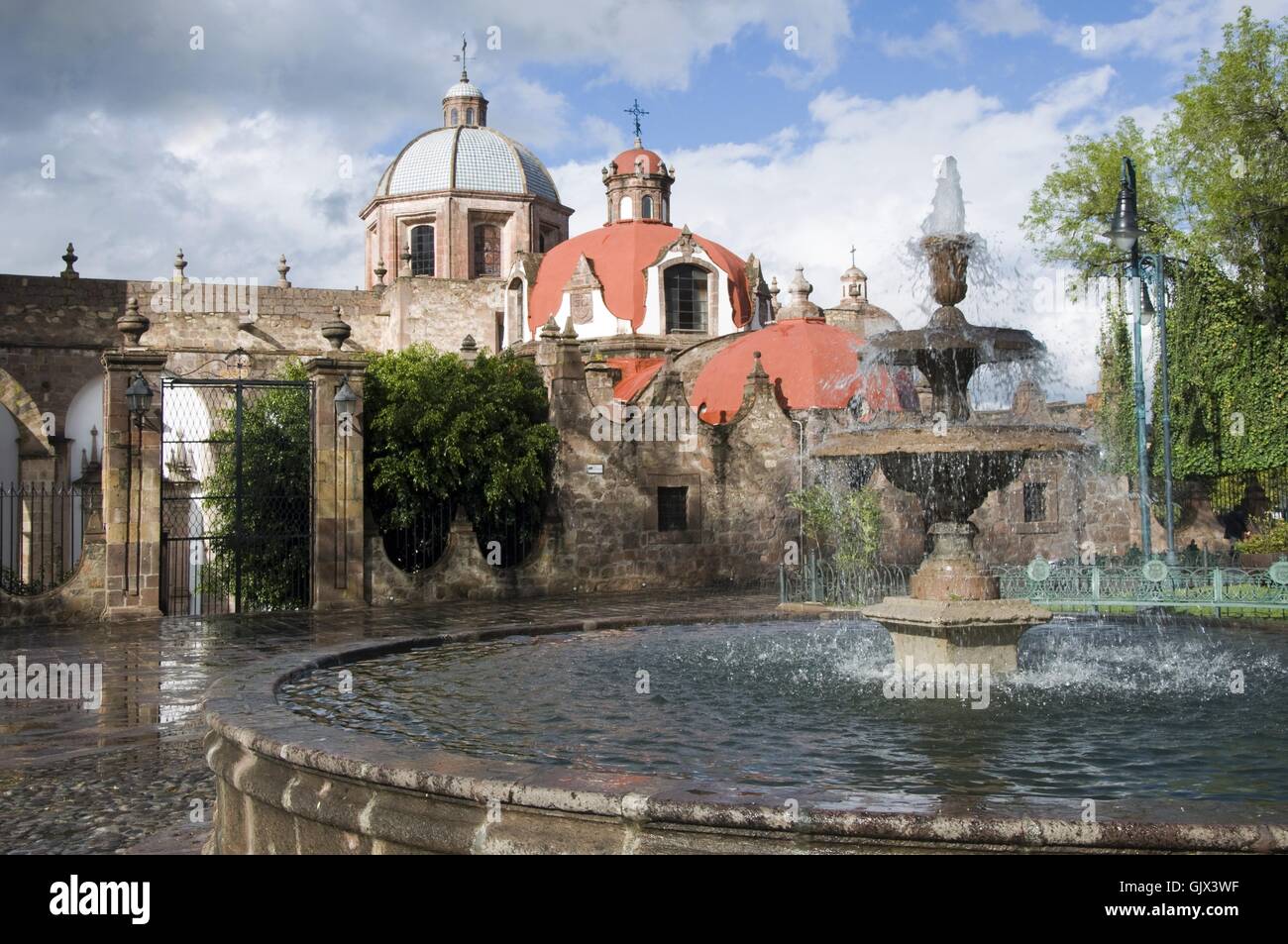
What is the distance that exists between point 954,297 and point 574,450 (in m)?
11.6

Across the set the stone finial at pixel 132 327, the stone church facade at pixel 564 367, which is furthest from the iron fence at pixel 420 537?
the stone finial at pixel 132 327

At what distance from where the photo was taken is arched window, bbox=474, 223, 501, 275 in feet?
125

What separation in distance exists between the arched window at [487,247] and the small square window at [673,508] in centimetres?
1875

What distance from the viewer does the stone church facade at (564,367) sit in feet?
56.7

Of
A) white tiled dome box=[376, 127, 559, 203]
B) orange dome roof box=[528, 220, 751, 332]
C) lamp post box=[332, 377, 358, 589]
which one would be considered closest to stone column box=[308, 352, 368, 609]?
lamp post box=[332, 377, 358, 589]

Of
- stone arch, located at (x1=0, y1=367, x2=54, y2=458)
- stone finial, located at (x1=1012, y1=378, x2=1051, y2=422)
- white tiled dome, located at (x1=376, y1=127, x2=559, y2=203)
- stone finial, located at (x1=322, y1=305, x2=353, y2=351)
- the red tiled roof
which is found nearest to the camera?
stone finial, located at (x1=1012, y1=378, x2=1051, y2=422)

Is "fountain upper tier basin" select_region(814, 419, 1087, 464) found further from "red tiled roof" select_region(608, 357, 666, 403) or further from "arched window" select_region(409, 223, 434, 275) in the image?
"arched window" select_region(409, 223, 434, 275)

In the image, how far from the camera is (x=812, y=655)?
938cm

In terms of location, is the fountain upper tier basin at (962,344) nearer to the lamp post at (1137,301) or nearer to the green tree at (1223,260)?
the lamp post at (1137,301)

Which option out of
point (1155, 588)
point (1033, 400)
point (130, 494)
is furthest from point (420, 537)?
point (1033, 400)

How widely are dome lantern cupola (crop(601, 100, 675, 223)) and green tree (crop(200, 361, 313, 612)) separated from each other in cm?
1773

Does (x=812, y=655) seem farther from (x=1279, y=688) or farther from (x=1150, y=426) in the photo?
(x=1150, y=426)

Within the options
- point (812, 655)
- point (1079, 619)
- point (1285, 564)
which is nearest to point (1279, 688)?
point (812, 655)

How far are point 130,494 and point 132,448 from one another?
58 cm
